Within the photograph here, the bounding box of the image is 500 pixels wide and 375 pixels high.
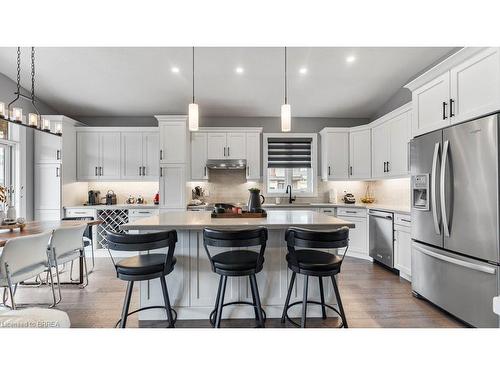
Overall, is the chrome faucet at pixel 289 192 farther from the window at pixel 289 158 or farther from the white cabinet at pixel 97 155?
the white cabinet at pixel 97 155

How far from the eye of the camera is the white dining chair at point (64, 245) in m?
2.64

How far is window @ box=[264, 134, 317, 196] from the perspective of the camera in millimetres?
5203

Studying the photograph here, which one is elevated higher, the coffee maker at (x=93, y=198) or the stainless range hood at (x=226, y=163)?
the stainless range hood at (x=226, y=163)

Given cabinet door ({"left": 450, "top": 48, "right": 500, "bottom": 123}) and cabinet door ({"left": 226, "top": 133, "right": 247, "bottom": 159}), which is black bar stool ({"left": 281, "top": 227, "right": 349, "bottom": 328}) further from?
cabinet door ({"left": 226, "top": 133, "right": 247, "bottom": 159})

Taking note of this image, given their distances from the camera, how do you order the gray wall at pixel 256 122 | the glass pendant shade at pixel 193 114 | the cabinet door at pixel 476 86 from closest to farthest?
the cabinet door at pixel 476 86 < the glass pendant shade at pixel 193 114 < the gray wall at pixel 256 122

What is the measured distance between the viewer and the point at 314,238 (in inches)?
72.6

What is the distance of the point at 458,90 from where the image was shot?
90.7 inches

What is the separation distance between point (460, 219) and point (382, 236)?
66.6 inches

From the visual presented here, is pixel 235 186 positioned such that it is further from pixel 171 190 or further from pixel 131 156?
pixel 131 156

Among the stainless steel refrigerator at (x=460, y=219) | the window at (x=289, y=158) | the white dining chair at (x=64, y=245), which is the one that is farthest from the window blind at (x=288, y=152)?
the white dining chair at (x=64, y=245)

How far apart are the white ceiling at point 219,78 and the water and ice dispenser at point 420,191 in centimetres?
195

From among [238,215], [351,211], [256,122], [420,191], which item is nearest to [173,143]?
[256,122]
